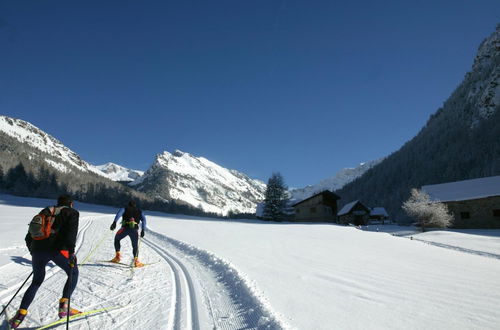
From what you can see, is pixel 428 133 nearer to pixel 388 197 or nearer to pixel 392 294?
pixel 388 197

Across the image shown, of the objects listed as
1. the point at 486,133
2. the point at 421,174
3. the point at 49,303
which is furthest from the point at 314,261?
the point at 486,133

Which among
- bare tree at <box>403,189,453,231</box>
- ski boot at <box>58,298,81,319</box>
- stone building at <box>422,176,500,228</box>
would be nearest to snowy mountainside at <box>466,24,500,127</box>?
stone building at <box>422,176,500,228</box>

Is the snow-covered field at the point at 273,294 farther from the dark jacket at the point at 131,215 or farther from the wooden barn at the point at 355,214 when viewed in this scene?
the wooden barn at the point at 355,214

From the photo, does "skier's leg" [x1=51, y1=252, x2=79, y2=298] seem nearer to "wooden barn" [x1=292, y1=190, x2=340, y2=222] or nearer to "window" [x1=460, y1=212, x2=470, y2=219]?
"wooden barn" [x1=292, y1=190, x2=340, y2=222]

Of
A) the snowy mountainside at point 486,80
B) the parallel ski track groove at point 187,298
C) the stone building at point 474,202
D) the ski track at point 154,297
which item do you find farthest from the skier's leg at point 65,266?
the snowy mountainside at point 486,80

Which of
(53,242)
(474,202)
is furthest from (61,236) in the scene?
(474,202)

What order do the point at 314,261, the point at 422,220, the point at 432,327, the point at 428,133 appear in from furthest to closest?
the point at 428,133, the point at 422,220, the point at 314,261, the point at 432,327

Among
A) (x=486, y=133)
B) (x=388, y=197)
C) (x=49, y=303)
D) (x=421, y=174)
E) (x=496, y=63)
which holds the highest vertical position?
(x=496, y=63)

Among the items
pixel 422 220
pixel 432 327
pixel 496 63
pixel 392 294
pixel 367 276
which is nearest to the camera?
pixel 432 327

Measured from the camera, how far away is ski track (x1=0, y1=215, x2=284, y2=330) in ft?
14.6

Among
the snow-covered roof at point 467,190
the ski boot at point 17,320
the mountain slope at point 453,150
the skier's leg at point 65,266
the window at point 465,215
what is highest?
the mountain slope at point 453,150

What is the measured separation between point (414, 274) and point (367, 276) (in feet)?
5.16

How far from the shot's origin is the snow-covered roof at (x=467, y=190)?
38.7 meters

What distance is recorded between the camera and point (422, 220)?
3966 cm
